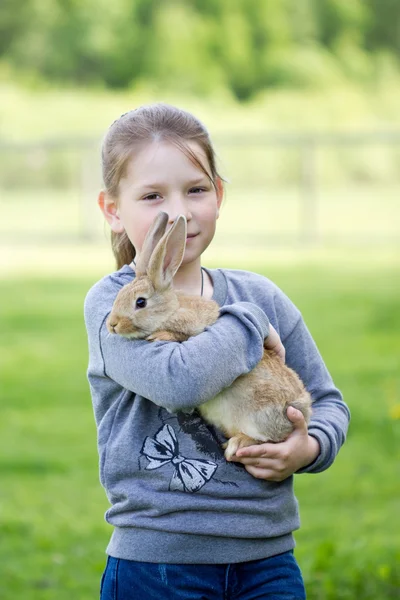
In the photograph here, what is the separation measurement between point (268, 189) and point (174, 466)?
2081cm

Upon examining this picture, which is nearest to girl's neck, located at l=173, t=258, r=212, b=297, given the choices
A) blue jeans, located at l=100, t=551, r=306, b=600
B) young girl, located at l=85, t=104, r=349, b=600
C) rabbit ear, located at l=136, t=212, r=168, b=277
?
young girl, located at l=85, t=104, r=349, b=600

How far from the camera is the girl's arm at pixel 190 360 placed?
243 centimetres

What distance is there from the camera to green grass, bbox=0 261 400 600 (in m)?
4.66

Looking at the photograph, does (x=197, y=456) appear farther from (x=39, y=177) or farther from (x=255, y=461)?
(x=39, y=177)

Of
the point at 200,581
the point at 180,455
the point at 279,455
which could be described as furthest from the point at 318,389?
the point at 200,581

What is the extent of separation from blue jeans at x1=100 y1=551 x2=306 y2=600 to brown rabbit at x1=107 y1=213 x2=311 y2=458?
330 millimetres

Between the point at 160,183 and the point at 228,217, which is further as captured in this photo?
the point at 228,217

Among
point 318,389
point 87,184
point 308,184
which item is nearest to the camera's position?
point 318,389

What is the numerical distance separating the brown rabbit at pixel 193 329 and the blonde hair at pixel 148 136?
1.03 ft

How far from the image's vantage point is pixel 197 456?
2.66 m

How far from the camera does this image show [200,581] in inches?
105

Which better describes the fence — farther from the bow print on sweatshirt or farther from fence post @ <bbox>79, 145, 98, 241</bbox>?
the bow print on sweatshirt

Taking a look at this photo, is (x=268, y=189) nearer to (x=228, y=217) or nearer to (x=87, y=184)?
(x=228, y=217)

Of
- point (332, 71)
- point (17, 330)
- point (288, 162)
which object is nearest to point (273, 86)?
point (332, 71)
